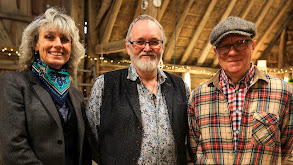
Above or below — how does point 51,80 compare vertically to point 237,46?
below

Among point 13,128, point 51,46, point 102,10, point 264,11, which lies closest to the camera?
point 13,128

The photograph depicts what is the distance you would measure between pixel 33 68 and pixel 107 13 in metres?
4.38

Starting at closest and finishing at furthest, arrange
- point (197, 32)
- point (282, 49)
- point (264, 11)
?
1. point (197, 32)
2. point (264, 11)
3. point (282, 49)

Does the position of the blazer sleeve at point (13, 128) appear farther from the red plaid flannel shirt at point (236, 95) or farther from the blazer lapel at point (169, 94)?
the red plaid flannel shirt at point (236, 95)

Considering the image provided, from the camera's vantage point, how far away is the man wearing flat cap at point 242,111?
1669 millimetres

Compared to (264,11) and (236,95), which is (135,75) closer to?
(236,95)

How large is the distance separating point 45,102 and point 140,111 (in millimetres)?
572

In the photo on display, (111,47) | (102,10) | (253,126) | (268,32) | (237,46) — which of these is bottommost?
(253,126)

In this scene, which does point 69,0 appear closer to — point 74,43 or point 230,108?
point 74,43

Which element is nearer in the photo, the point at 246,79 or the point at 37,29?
the point at 246,79

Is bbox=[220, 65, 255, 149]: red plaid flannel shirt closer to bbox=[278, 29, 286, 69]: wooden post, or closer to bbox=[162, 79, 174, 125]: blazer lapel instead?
bbox=[162, 79, 174, 125]: blazer lapel

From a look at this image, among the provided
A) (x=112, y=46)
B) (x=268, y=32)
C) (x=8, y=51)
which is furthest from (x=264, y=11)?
(x=8, y=51)

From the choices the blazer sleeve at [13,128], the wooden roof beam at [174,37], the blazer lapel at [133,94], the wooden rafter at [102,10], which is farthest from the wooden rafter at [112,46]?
the blazer sleeve at [13,128]

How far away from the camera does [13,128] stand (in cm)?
165
